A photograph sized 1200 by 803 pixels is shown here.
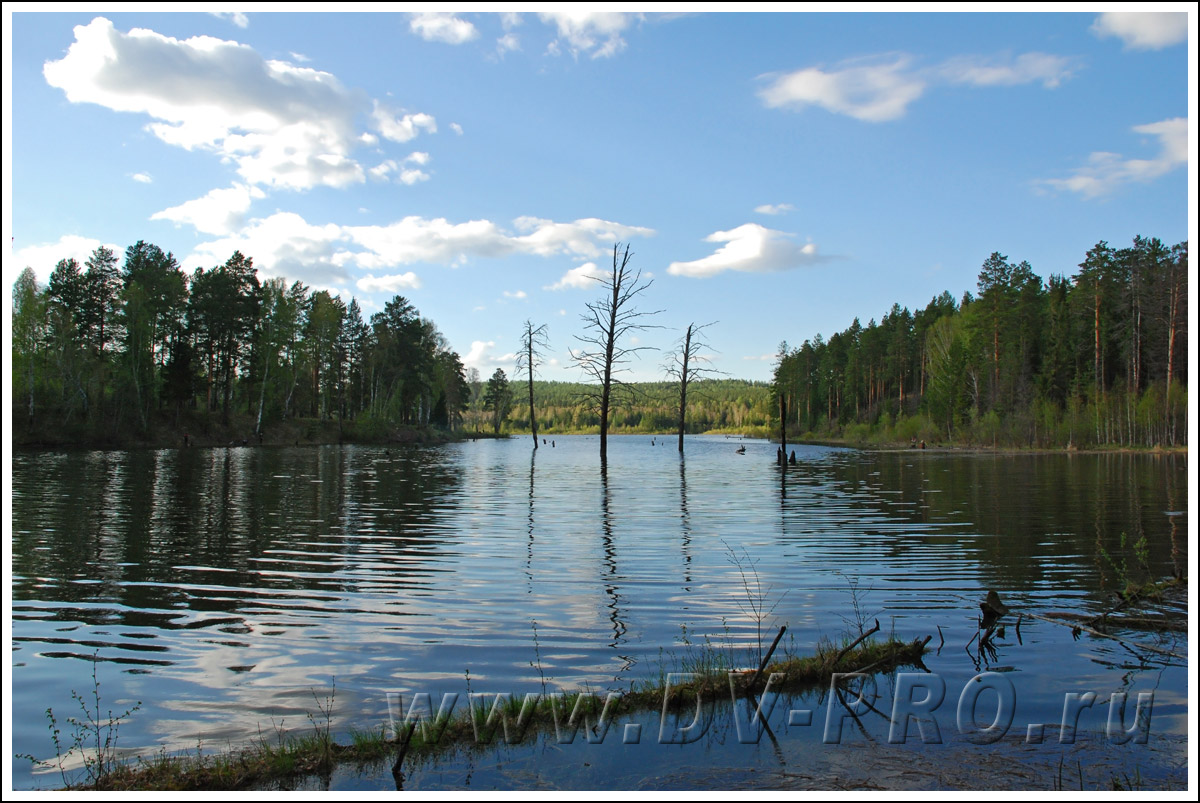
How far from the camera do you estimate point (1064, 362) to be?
74.6 m

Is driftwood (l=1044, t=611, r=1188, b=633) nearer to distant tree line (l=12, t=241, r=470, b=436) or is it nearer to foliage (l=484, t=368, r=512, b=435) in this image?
distant tree line (l=12, t=241, r=470, b=436)

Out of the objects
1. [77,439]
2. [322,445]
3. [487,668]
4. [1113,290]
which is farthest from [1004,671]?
[1113,290]

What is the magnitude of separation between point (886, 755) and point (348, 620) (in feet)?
22.7

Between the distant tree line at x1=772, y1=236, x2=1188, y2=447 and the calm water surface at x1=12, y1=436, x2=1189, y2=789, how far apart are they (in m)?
32.1

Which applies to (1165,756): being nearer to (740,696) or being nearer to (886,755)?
(886,755)

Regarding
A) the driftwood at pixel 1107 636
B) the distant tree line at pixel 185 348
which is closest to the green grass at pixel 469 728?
the driftwood at pixel 1107 636

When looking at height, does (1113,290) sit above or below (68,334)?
above

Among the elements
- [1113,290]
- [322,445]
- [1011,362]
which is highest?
[1113,290]

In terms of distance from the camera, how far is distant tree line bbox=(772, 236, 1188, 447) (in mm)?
61906

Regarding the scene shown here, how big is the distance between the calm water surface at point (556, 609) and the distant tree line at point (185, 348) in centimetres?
4302

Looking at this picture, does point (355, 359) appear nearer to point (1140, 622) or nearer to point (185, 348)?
point (185, 348)

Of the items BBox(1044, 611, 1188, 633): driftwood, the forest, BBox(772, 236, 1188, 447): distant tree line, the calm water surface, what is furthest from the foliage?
BBox(1044, 611, 1188, 633): driftwood

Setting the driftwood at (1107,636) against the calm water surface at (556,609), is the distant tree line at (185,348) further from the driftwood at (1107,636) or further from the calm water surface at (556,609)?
the driftwood at (1107,636)

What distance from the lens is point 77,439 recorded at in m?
58.0
